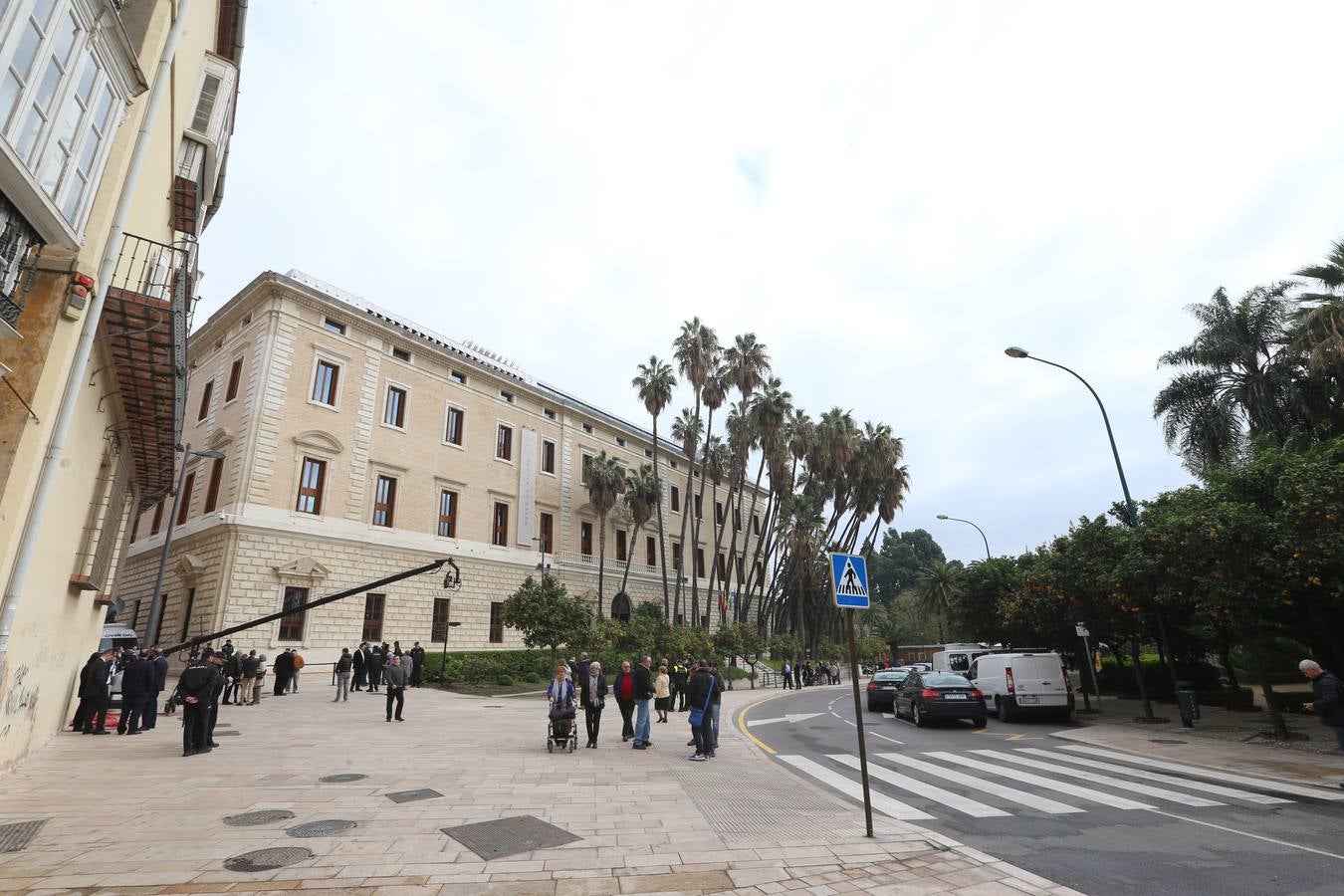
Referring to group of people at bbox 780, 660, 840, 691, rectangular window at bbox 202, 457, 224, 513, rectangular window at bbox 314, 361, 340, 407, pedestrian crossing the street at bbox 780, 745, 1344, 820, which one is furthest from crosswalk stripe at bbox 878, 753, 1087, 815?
rectangular window at bbox 314, 361, 340, 407

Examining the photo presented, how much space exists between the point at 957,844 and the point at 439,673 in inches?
1053

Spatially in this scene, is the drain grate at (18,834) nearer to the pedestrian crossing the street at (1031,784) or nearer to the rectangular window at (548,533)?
the pedestrian crossing the street at (1031,784)

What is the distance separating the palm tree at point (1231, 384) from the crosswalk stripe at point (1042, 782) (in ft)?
61.3

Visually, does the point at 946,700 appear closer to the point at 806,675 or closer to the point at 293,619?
the point at 293,619

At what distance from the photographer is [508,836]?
20.4ft

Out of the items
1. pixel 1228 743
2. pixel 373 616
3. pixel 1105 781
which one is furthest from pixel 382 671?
pixel 1228 743

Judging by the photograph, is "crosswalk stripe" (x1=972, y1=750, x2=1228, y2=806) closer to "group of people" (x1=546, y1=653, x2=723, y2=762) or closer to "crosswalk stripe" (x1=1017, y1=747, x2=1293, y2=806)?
"crosswalk stripe" (x1=1017, y1=747, x2=1293, y2=806)

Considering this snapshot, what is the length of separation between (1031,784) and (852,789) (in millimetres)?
2743

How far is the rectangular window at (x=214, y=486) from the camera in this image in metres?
29.7

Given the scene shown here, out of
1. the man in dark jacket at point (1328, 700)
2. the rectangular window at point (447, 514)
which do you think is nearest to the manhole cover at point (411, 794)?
the man in dark jacket at point (1328, 700)

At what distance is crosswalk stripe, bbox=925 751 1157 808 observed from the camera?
8.35 meters

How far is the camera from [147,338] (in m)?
9.40

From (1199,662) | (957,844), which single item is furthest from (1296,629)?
(957,844)

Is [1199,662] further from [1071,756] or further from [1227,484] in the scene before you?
[1071,756]
